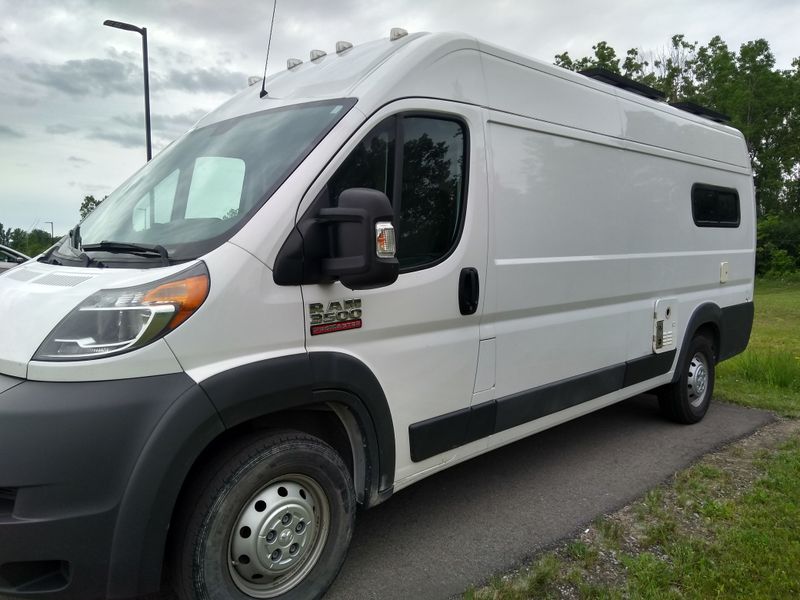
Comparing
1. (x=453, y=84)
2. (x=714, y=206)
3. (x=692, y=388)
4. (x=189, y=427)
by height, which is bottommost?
(x=692, y=388)

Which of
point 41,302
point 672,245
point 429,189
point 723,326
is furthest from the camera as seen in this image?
point 723,326

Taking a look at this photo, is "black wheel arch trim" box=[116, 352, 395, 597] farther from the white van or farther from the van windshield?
the van windshield

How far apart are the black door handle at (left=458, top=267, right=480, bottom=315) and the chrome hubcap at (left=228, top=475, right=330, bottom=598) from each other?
1155 millimetres

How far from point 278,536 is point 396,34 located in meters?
2.48

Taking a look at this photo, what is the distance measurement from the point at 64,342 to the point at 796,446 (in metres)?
5.04

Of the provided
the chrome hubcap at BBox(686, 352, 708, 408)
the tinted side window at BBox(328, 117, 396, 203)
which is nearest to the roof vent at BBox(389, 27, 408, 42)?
the tinted side window at BBox(328, 117, 396, 203)

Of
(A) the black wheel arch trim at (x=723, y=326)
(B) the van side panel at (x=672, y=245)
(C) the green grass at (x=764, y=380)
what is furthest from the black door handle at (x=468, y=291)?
(C) the green grass at (x=764, y=380)

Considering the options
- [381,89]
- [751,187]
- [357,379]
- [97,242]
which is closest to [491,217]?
[381,89]

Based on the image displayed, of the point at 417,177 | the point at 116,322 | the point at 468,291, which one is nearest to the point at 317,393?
the point at 116,322

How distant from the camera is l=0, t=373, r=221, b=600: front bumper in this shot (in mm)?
2041

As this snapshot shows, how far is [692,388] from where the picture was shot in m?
5.58

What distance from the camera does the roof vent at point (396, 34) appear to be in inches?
129

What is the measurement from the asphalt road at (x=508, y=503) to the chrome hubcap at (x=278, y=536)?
13.5 inches

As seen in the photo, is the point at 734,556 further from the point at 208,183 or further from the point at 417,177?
the point at 208,183
